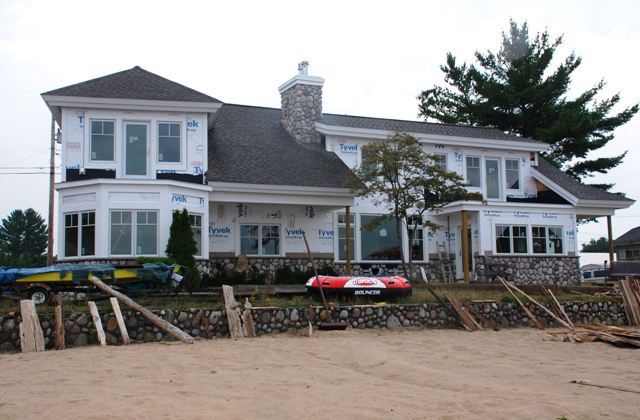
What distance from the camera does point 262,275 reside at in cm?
2155

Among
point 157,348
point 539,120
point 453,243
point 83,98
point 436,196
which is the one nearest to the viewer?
point 157,348

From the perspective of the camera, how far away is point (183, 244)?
18.5 meters

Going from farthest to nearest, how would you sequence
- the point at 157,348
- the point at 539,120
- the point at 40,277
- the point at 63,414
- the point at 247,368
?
the point at 539,120, the point at 40,277, the point at 157,348, the point at 247,368, the point at 63,414

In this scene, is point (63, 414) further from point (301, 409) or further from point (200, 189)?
point (200, 189)

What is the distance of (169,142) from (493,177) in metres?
13.6

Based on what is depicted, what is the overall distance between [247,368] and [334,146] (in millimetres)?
15757

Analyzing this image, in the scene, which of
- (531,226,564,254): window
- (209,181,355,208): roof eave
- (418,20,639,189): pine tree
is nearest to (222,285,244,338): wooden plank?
(209,181,355,208): roof eave

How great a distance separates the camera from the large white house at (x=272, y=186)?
19.0 m

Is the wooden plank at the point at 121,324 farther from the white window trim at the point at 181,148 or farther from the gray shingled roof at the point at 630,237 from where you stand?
the gray shingled roof at the point at 630,237

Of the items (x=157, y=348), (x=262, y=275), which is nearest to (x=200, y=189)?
(x=262, y=275)

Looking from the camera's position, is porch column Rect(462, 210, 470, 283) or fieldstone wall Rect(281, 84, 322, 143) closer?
porch column Rect(462, 210, 470, 283)

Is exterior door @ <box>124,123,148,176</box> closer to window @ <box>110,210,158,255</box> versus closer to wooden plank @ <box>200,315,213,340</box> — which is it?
window @ <box>110,210,158,255</box>

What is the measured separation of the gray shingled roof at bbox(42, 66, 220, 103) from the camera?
1952 cm

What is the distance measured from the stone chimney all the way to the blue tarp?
11.6m
